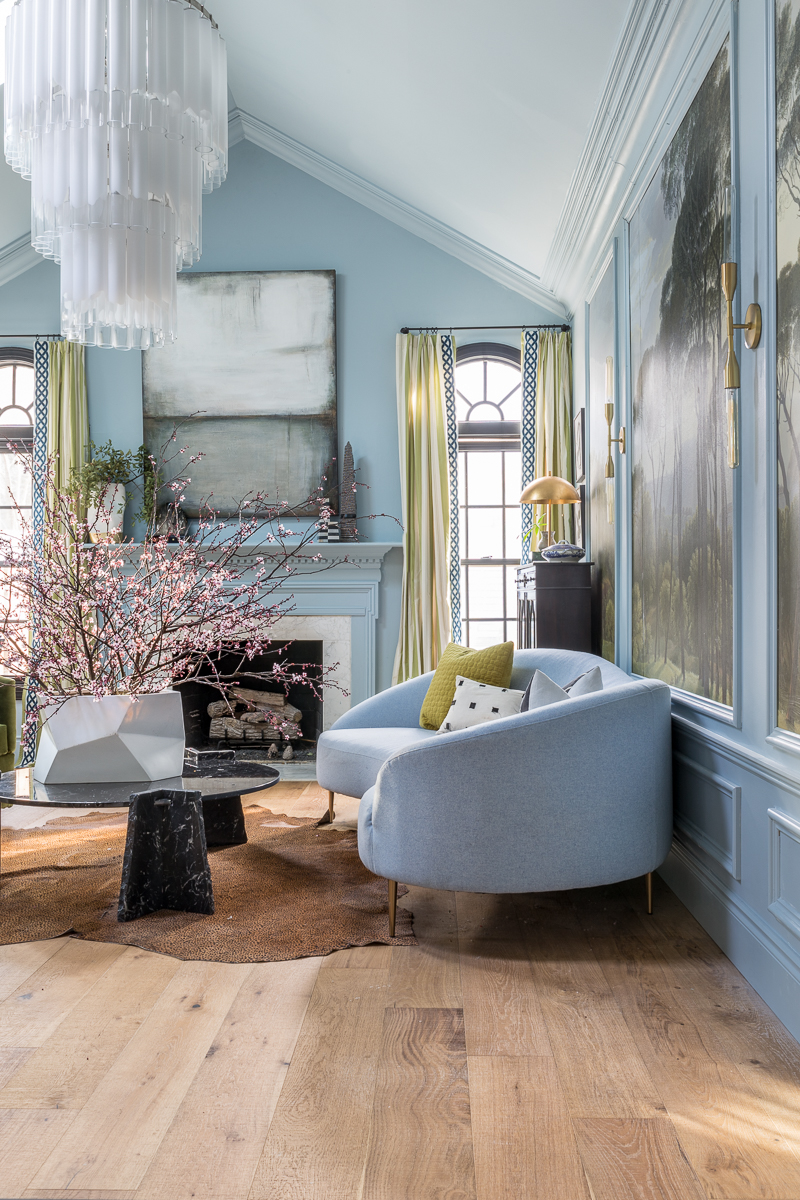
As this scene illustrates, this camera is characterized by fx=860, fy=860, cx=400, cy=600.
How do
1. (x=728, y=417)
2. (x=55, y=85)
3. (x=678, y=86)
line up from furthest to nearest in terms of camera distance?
(x=55, y=85), (x=678, y=86), (x=728, y=417)

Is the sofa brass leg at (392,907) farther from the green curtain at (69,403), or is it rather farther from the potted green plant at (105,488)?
the green curtain at (69,403)

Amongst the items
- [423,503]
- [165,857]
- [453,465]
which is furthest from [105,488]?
[165,857]

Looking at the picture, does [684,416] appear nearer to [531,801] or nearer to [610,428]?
[610,428]

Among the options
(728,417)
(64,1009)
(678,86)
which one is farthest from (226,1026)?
(678,86)

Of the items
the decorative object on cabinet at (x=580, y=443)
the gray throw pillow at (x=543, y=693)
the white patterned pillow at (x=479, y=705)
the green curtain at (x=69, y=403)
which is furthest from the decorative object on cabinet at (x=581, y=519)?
A: the green curtain at (x=69, y=403)

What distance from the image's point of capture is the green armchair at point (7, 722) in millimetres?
4402

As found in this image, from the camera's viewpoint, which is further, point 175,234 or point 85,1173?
point 175,234

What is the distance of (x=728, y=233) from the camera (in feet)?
7.45

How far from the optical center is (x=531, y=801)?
2.33 metres

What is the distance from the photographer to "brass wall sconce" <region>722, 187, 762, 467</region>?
206cm

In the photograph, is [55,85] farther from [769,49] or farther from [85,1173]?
[85,1173]

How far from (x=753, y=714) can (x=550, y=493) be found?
2.24 m

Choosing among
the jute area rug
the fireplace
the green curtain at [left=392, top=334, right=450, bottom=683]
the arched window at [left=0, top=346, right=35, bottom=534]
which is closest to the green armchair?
the jute area rug

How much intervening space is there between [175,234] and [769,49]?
2.14 m
